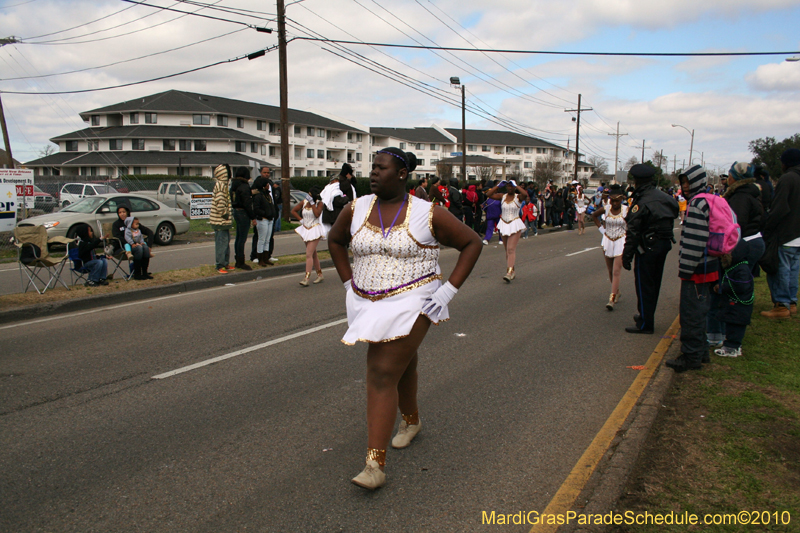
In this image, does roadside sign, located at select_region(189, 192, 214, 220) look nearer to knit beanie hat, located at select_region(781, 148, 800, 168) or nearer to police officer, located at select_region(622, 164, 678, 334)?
police officer, located at select_region(622, 164, 678, 334)

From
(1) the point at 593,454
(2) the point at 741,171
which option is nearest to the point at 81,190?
(2) the point at 741,171

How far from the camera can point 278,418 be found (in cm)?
467

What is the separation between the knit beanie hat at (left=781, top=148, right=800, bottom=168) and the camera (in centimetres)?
745

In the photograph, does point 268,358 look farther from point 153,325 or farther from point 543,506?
point 543,506

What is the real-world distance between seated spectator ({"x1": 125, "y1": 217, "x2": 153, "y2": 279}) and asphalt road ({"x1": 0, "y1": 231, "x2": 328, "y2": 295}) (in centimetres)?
160

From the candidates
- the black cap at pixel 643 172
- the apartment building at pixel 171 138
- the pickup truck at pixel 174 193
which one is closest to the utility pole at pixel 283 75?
the pickup truck at pixel 174 193

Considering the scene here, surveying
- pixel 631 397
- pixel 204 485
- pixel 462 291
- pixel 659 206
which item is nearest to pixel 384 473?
pixel 204 485

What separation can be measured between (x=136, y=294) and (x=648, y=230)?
26.0 feet

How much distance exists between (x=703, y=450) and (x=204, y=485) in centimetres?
319

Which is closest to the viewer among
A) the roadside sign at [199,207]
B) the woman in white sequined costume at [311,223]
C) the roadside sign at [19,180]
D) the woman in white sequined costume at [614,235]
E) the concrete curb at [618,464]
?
the concrete curb at [618,464]

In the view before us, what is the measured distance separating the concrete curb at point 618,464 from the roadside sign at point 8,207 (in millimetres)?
13626

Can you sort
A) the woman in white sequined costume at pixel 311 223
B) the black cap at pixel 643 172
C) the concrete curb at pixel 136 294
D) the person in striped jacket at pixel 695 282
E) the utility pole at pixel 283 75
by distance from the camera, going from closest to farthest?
1. the person in striped jacket at pixel 695 282
2. the black cap at pixel 643 172
3. the concrete curb at pixel 136 294
4. the woman in white sequined costume at pixel 311 223
5. the utility pole at pixel 283 75

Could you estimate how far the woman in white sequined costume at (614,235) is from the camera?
884 cm

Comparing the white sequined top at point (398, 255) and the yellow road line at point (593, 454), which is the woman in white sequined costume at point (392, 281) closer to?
the white sequined top at point (398, 255)
